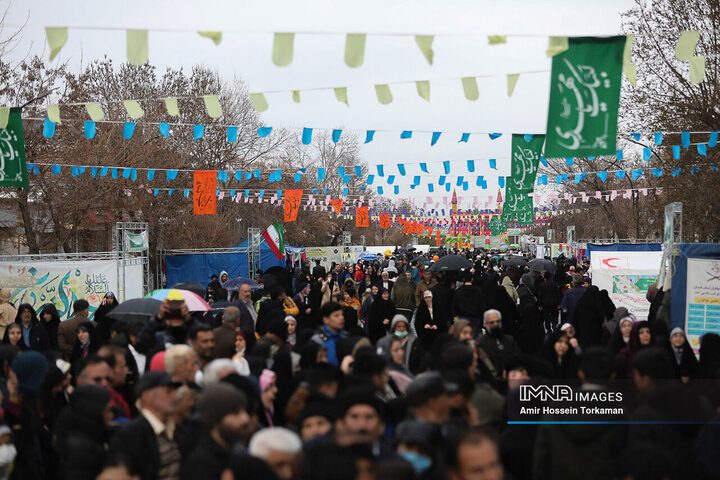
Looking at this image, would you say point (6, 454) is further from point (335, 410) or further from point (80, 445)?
point (335, 410)

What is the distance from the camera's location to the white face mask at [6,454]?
5.29 meters

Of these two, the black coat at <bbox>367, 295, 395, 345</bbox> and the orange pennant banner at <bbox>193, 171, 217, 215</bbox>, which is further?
the orange pennant banner at <bbox>193, 171, 217, 215</bbox>

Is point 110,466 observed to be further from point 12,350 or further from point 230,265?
point 230,265

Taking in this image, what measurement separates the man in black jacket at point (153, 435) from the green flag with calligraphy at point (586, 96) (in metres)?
6.16

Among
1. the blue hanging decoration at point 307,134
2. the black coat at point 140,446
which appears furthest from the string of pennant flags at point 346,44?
the blue hanging decoration at point 307,134

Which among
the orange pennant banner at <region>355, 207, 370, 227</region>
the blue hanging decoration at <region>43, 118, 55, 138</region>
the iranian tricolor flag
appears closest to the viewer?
the blue hanging decoration at <region>43, 118, 55, 138</region>

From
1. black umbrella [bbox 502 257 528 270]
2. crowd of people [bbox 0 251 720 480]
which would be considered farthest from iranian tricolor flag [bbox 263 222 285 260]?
crowd of people [bbox 0 251 720 480]

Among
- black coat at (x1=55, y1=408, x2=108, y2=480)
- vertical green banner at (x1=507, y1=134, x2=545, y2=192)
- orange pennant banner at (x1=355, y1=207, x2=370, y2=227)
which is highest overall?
vertical green banner at (x1=507, y1=134, x2=545, y2=192)

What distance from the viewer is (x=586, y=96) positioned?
9656 millimetres

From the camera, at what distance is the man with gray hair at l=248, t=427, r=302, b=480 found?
13.8 ft

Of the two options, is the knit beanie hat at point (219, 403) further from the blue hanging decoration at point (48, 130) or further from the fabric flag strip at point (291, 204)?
the fabric flag strip at point (291, 204)

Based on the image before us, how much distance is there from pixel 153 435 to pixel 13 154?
31.7 ft

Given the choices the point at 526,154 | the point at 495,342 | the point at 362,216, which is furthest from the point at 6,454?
the point at 362,216

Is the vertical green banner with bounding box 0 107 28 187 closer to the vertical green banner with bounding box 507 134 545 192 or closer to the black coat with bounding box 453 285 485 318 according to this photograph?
the black coat with bounding box 453 285 485 318
